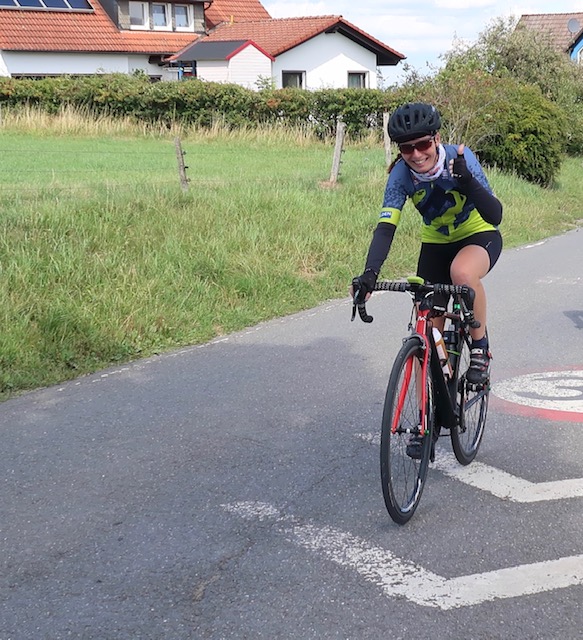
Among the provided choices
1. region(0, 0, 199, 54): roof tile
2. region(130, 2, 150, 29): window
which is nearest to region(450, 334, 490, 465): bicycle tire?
region(0, 0, 199, 54): roof tile

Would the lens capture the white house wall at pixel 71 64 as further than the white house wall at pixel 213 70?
No

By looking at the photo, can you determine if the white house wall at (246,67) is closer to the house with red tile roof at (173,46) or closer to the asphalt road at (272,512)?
the house with red tile roof at (173,46)

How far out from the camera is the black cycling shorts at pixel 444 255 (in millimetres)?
5117

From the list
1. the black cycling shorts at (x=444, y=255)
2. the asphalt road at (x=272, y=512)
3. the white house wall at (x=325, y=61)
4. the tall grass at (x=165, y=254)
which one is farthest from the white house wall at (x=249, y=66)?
the black cycling shorts at (x=444, y=255)

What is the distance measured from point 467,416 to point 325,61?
1703 inches

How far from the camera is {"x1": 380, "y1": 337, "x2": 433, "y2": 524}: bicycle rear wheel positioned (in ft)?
13.9

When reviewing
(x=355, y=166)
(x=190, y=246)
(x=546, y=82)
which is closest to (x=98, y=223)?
(x=190, y=246)

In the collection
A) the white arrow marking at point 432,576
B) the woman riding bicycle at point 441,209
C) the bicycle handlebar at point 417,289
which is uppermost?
the woman riding bicycle at point 441,209

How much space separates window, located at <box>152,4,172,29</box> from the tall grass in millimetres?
34153

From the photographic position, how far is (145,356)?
26.3 feet

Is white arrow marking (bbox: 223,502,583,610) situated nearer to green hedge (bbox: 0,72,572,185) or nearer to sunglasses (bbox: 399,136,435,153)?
sunglasses (bbox: 399,136,435,153)

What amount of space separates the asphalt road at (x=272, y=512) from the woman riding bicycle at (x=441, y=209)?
2.90ft

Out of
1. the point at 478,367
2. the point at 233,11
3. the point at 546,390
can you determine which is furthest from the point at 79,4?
the point at 478,367

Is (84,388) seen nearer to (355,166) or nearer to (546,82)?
(355,166)
